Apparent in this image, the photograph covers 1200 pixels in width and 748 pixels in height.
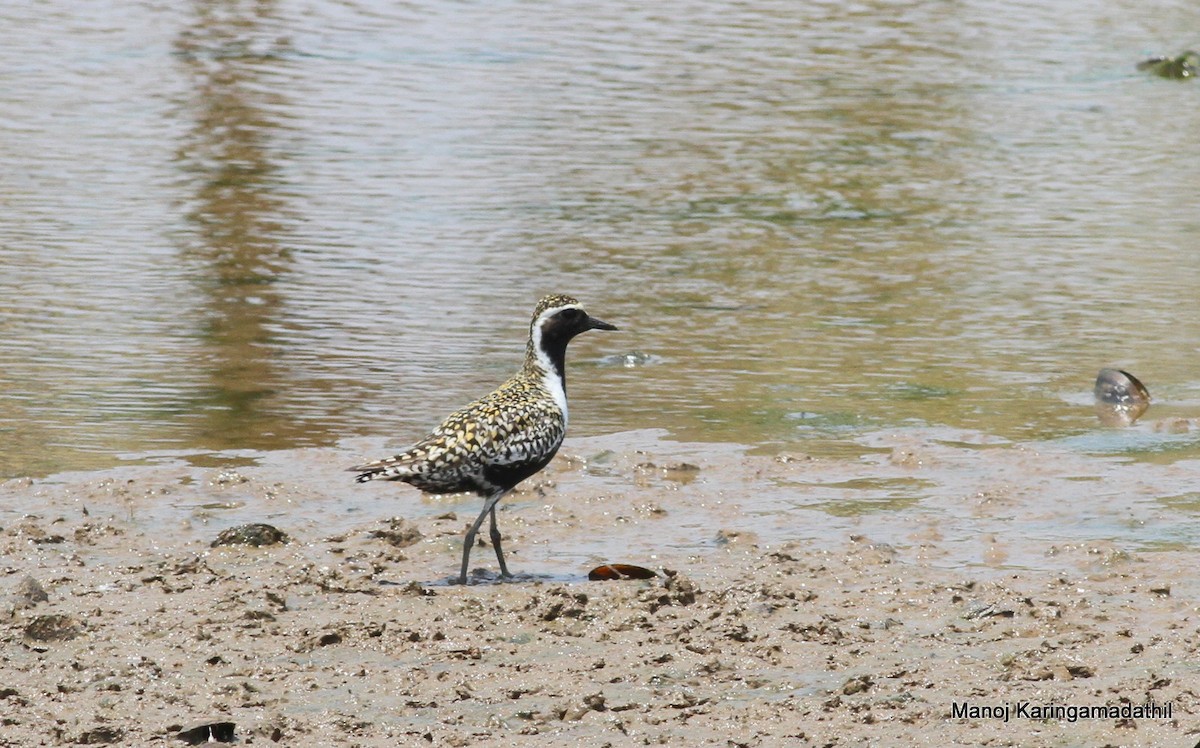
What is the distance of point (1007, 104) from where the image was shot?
21672mm

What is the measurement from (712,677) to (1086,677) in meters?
1.32

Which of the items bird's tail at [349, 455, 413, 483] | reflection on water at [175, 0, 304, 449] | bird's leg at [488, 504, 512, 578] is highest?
bird's tail at [349, 455, 413, 483]

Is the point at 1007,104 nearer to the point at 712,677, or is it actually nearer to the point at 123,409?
the point at 123,409

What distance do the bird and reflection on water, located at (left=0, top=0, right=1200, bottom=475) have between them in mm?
2086

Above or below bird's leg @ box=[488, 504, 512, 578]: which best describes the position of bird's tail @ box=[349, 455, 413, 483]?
above

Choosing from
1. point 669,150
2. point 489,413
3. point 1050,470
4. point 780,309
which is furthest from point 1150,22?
point 489,413

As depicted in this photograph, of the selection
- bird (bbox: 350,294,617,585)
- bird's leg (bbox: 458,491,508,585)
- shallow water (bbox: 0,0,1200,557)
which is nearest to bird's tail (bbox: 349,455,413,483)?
bird (bbox: 350,294,617,585)

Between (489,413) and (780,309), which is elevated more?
(489,413)

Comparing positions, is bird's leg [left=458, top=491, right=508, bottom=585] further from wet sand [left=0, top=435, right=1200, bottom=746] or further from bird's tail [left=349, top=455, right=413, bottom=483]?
bird's tail [left=349, top=455, right=413, bottom=483]

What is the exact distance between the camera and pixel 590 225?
15914mm

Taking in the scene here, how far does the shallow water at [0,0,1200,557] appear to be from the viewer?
11094 mm

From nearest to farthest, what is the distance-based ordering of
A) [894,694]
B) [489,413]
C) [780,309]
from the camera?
[894,694] → [489,413] → [780,309]

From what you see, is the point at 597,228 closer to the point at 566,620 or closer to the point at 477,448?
the point at 477,448

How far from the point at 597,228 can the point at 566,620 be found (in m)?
8.85
